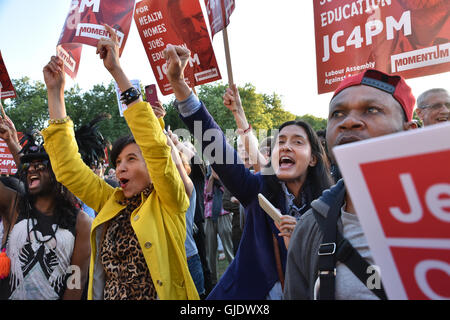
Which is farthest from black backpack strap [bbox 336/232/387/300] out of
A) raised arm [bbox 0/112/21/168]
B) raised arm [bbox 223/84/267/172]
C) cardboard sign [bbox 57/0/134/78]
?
cardboard sign [bbox 57/0/134/78]

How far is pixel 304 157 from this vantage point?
2471 millimetres

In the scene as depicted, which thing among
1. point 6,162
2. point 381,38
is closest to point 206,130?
point 381,38

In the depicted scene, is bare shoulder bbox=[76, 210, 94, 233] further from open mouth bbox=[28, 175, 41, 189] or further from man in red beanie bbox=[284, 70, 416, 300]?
man in red beanie bbox=[284, 70, 416, 300]

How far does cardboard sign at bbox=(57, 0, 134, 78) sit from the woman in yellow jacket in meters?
2.07

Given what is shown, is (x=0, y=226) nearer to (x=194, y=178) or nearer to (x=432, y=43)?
(x=194, y=178)

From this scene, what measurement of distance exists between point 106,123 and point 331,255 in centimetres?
3549

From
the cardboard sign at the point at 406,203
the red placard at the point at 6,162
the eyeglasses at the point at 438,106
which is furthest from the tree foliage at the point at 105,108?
the cardboard sign at the point at 406,203

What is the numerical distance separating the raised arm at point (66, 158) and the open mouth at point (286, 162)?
1266mm

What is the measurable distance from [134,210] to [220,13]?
2205 mm

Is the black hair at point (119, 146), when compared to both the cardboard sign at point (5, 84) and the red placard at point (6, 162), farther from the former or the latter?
the red placard at point (6, 162)

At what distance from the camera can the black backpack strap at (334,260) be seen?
3.83ft
